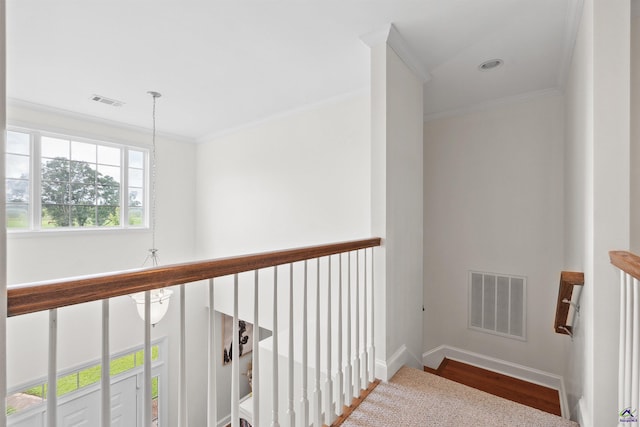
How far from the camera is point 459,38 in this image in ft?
6.75

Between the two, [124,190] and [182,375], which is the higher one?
[124,190]

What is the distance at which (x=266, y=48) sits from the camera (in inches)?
89.3

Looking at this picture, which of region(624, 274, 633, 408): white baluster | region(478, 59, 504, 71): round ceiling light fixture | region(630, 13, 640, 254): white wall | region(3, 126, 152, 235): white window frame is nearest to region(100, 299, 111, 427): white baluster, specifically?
region(624, 274, 633, 408): white baluster

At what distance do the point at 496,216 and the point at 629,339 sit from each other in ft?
6.96

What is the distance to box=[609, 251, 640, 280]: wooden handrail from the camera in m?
0.96

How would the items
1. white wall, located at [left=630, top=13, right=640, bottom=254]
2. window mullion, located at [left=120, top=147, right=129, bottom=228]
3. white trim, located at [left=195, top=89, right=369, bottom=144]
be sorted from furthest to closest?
window mullion, located at [left=120, top=147, right=129, bottom=228]
white trim, located at [left=195, top=89, right=369, bottom=144]
white wall, located at [left=630, top=13, right=640, bottom=254]

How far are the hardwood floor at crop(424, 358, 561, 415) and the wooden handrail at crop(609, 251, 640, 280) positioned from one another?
1907 millimetres

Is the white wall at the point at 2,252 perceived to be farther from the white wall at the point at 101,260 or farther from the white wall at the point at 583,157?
the white wall at the point at 101,260

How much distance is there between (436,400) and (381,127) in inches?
69.5

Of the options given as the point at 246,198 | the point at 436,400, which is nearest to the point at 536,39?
the point at 436,400

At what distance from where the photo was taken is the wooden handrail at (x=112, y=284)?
663mm

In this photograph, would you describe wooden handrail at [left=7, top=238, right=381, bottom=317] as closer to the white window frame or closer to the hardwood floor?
the hardwood floor

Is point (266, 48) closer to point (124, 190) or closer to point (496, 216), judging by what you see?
point (496, 216)

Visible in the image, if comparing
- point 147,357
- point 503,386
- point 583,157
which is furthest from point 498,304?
point 147,357
